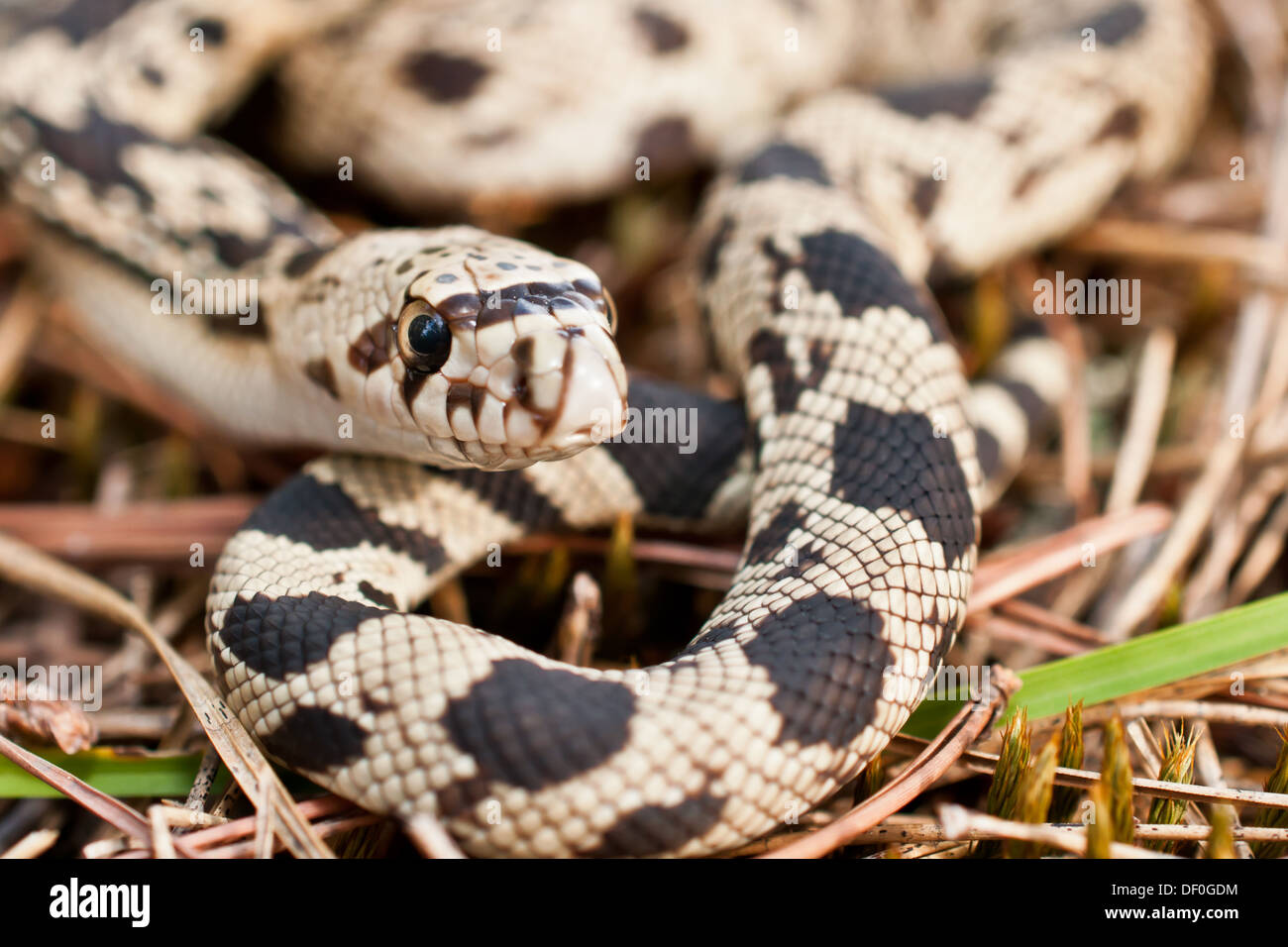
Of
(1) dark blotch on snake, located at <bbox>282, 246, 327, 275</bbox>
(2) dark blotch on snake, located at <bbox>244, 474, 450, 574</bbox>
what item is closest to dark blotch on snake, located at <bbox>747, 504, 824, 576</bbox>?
(2) dark blotch on snake, located at <bbox>244, 474, 450, 574</bbox>

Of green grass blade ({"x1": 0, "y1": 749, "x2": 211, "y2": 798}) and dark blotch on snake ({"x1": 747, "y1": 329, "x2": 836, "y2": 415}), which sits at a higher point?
dark blotch on snake ({"x1": 747, "y1": 329, "x2": 836, "y2": 415})

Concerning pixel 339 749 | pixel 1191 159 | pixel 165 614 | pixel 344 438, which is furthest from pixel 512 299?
pixel 1191 159

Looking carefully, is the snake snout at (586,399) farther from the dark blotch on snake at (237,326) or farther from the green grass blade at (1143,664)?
the dark blotch on snake at (237,326)

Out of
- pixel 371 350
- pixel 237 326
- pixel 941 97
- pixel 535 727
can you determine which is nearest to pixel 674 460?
pixel 371 350

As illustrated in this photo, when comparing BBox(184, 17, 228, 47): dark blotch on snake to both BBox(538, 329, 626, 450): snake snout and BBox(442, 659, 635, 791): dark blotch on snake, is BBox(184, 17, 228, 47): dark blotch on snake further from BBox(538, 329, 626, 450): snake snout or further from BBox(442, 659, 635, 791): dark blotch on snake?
BBox(442, 659, 635, 791): dark blotch on snake
